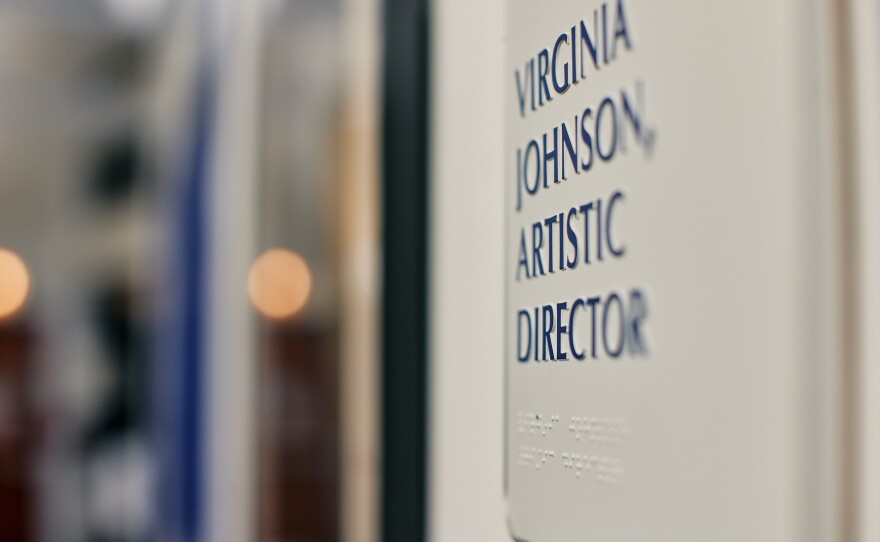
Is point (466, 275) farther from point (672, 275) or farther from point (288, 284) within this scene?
point (288, 284)

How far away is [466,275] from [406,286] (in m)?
0.09

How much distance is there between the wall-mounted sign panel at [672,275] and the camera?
397 millimetres

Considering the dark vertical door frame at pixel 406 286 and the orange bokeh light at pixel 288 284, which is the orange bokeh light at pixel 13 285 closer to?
the orange bokeh light at pixel 288 284

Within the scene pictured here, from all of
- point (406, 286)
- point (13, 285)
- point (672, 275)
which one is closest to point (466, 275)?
point (406, 286)

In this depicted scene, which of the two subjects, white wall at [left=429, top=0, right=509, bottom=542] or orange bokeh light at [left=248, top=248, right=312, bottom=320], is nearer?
white wall at [left=429, top=0, right=509, bottom=542]

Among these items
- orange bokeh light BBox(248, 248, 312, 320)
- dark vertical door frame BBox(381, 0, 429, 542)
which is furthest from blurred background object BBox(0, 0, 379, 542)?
dark vertical door frame BBox(381, 0, 429, 542)

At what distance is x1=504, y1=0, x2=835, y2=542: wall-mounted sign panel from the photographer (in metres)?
0.40

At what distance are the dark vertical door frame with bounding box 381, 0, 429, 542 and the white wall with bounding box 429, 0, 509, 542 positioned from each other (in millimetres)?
11

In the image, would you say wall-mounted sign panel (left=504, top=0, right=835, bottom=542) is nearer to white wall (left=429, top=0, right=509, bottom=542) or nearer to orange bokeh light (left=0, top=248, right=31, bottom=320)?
white wall (left=429, top=0, right=509, bottom=542)

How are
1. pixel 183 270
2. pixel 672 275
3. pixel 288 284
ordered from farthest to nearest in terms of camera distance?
1. pixel 288 284
2. pixel 183 270
3. pixel 672 275

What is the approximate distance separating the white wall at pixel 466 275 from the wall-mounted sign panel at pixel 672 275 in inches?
3.2

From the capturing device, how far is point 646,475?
0.48 metres

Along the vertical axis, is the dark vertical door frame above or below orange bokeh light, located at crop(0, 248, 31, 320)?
below

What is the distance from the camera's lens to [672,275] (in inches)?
18.3
